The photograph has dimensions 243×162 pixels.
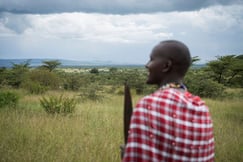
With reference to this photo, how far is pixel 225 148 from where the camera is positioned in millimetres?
5441

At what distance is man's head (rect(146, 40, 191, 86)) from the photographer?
4.99ft

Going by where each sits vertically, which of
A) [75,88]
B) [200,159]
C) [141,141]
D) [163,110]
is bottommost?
[75,88]

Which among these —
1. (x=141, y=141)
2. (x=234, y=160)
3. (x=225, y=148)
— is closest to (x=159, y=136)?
(x=141, y=141)

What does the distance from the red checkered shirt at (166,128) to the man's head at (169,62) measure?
0.25 ft

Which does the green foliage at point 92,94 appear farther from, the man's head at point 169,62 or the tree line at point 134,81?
the man's head at point 169,62

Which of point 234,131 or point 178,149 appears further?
point 234,131

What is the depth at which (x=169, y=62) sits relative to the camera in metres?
1.52

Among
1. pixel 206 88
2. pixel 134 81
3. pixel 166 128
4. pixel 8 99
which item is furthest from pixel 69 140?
pixel 134 81

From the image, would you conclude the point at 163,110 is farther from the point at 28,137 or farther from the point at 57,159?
the point at 28,137

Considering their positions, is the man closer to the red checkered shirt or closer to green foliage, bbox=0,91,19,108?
the red checkered shirt

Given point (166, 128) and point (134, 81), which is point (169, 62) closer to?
point (166, 128)

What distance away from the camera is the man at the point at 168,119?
4.79 feet

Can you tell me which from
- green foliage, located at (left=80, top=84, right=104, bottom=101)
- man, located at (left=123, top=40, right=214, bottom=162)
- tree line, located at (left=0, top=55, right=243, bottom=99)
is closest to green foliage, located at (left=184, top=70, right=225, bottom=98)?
tree line, located at (left=0, top=55, right=243, bottom=99)

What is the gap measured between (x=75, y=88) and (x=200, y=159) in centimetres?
2439
